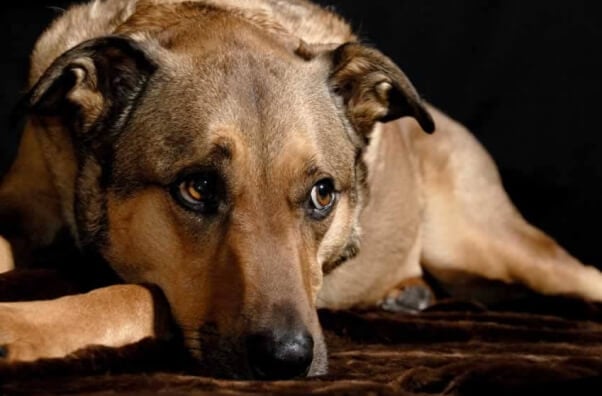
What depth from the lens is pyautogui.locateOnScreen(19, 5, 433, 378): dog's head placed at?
2.67m

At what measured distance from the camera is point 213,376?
8.68 feet

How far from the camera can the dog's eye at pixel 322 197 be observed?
306cm

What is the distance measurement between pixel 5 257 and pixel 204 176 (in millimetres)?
861

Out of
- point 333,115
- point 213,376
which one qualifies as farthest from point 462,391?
point 333,115

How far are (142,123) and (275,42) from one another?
1.72ft

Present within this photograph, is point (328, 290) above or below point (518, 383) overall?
below

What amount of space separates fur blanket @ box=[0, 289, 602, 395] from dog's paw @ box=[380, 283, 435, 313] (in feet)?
1.54

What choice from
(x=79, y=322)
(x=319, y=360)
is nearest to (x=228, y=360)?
(x=319, y=360)

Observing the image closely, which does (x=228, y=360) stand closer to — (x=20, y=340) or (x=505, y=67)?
(x=20, y=340)

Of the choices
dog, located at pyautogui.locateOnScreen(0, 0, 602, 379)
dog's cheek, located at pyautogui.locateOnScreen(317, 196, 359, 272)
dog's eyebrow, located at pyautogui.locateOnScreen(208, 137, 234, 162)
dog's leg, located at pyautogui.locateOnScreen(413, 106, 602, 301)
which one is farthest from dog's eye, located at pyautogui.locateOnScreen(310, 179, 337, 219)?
dog's leg, located at pyautogui.locateOnScreen(413, 106, 602, 301)

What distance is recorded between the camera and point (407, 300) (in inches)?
165

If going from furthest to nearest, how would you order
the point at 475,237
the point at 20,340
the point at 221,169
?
the point at 475,237 < the point at 221,169 < the point at 20,340

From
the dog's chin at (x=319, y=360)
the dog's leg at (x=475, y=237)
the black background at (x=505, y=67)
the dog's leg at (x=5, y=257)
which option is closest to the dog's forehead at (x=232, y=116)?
the dog's chin at (x=319, y=360)

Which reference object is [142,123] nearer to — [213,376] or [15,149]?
[213,376]
